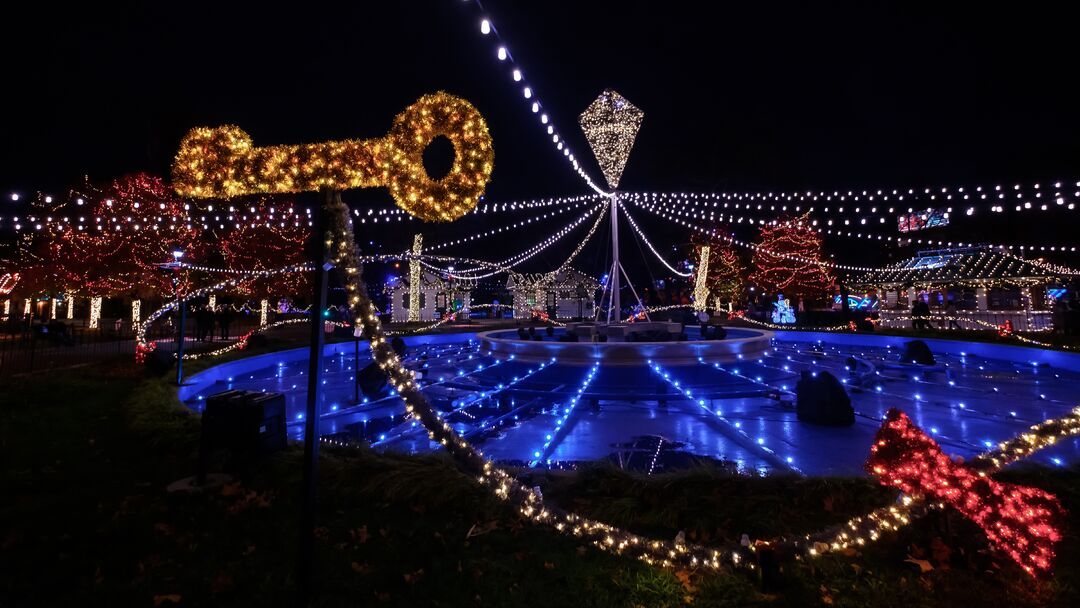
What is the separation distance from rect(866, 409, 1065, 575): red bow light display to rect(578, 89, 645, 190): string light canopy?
14.1 metres

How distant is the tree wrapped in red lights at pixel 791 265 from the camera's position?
3778 centimetres

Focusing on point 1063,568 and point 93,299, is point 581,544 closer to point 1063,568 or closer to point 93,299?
point 1063,568

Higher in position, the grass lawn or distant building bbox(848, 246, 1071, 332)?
distant building bbox(848, 246, 1071, 332)

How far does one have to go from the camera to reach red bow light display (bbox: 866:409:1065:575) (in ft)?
8.91

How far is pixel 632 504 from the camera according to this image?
12.6 ft

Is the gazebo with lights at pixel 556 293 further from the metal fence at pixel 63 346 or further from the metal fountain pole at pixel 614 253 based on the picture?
the metal fountain pole at pixel 614 253

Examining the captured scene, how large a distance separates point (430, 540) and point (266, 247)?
111ft

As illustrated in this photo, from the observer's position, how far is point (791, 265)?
38.4 meters

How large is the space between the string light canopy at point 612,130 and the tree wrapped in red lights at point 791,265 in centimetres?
2555

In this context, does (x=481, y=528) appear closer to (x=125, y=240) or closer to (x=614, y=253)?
(x=614, y=253)

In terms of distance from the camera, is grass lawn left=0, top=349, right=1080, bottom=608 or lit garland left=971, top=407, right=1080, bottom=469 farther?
lit garland left=971, top=407, right=1080, bottom=469

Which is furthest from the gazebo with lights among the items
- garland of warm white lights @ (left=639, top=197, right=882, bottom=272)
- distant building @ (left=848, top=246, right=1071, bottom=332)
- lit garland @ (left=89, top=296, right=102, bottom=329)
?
lit garland @ (left=89, top=296, right=102, bottom=329)

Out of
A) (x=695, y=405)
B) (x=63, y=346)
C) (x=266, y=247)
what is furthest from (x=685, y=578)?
(x=266, y=247)

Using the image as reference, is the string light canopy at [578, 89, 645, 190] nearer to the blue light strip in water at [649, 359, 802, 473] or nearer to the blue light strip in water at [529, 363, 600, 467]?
the blue light strip in water at [649, 359, 802, 473]
